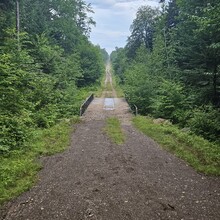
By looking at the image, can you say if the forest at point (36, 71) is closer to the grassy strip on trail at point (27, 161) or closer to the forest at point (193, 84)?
the grassy strip on trail at point (27, 161)

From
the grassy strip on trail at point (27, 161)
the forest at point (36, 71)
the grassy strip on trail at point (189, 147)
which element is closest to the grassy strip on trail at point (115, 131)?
the grassy strip on trail at point (189, 147)

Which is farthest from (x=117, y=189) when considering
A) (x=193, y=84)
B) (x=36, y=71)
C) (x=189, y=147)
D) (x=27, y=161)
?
(x=193, y=84)

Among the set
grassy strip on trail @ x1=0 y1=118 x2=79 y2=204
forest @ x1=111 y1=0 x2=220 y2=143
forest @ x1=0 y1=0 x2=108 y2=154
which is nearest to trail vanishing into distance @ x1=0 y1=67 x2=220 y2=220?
grassy strip on trail @ x1=0 y1=118 x2=79 y2=204

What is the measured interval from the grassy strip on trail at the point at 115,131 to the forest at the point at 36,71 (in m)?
3.07

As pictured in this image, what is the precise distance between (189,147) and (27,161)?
614cm

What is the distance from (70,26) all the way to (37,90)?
27.0 metres

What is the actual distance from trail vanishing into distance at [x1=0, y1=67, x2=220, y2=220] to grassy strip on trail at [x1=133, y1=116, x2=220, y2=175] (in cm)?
42

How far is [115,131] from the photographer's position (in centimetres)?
1463

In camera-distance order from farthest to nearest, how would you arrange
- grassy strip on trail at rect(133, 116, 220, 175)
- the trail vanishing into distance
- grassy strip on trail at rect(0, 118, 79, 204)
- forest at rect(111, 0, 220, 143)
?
forest at rect(111, 0, 220, 143) < grassy strip on trail at rect(133, 116, 220, 175) < grassy strip on trail at rect(0, 118, 79, 204) < the trail vanishing into distance

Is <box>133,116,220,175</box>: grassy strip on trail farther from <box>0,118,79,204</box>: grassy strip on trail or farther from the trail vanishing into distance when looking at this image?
<box>0,118,79,204</box>: grassy strip on trail

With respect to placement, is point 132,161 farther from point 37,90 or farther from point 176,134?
point 37,90

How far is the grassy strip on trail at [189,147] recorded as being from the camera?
30.1 feet

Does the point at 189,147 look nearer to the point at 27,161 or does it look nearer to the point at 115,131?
the point at 115,131

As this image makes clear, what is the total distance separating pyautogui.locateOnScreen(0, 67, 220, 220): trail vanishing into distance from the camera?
610 centimetres
